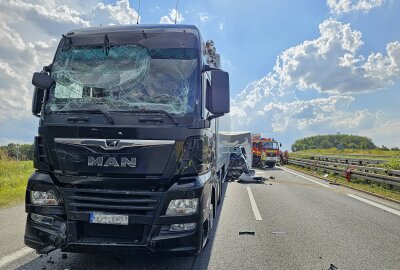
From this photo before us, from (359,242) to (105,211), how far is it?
442 cm

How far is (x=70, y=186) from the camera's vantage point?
3984mm

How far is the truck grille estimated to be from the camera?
150 inches

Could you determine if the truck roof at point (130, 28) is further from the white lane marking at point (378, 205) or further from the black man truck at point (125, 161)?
the white lane marking at point (378, 205)

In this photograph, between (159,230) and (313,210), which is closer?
(159,230)

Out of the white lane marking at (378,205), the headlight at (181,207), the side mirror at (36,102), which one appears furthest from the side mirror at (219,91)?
the white lane marking at (378,205)

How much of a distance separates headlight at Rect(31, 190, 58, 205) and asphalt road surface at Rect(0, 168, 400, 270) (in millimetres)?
940

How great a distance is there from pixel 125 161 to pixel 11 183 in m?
10.6

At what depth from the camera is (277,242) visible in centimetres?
579

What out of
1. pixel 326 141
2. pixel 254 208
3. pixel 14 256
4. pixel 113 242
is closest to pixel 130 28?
pixel 113 242

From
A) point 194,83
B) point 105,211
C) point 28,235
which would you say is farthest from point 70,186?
point 194,83

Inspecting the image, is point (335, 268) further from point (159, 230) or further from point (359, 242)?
point (159, 230)

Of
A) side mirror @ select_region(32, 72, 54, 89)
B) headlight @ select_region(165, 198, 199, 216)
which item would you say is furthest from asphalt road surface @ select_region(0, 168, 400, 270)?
side mirror @ select_region(32, 72, 54, 89)

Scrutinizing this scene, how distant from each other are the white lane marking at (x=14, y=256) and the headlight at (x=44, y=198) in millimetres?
1143

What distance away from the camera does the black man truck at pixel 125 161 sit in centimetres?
383
